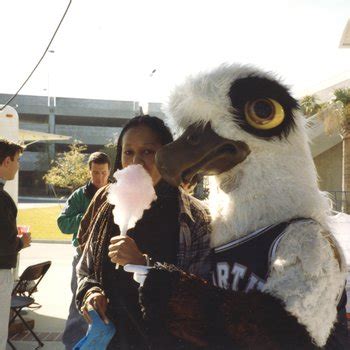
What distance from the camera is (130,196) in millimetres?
1492

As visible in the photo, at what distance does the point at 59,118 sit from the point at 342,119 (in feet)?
117

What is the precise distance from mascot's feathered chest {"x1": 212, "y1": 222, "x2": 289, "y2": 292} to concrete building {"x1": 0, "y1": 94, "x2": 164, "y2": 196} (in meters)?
40.6

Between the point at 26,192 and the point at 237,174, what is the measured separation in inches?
1690

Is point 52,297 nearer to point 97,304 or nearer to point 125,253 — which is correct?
point 97,304

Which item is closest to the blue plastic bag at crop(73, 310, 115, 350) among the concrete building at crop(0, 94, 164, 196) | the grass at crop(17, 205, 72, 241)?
the grass at crop(17, 205, 72, 241)

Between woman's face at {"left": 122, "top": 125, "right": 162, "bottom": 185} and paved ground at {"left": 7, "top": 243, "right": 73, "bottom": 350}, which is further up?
woman's face at {"left": 122, "top": 125, "right": 162, "bottom": 185}

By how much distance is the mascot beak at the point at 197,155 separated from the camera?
56.8 inches

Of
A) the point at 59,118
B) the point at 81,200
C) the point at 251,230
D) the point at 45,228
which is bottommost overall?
the point at 45,228

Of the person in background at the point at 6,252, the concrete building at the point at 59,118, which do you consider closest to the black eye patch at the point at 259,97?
the person in background at the point at 6,252

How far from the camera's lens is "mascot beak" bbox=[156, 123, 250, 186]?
1442mm

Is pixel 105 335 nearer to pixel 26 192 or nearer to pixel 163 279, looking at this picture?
pixel 163 279

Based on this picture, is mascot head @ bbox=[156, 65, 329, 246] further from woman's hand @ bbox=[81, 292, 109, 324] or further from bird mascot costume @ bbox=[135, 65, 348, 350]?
woman's hand @ bbox=[81, 292, 109, 324]

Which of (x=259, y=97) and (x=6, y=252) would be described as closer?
(x=259, y=97)

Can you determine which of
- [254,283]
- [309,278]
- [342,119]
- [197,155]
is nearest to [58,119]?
[342,119]
